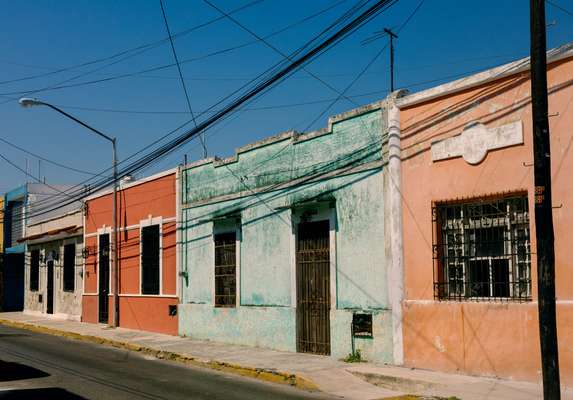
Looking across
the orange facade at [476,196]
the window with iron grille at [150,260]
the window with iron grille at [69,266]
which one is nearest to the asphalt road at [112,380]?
the orange facade at [476,196]

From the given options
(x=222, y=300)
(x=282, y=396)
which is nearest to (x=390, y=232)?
(x=282, y=396)

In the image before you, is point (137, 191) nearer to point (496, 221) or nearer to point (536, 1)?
point (496, 221)

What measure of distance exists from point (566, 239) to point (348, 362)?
17.5 ft

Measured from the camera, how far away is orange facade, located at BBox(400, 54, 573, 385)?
10.6 m

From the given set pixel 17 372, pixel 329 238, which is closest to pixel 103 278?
pixel 17 372

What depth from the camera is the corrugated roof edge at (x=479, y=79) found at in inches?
420

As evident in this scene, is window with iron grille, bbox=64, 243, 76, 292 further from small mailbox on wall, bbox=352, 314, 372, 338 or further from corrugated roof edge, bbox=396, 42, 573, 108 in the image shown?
corrugated roof edge, bbox=396, 42, 573, 108

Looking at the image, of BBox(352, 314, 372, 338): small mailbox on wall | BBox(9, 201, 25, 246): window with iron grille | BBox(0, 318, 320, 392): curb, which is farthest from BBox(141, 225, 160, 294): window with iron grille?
BBox(9, 201, 25, 246): window with iron grille

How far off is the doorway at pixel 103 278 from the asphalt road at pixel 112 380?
29.0ft

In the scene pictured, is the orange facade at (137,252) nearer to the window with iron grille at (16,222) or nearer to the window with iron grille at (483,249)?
the window with iron grille at (483,249)

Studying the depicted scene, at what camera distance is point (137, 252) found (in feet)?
78.1

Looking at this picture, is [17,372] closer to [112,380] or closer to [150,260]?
[112,380]

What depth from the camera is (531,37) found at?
28.0ft

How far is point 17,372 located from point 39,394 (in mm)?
2828
